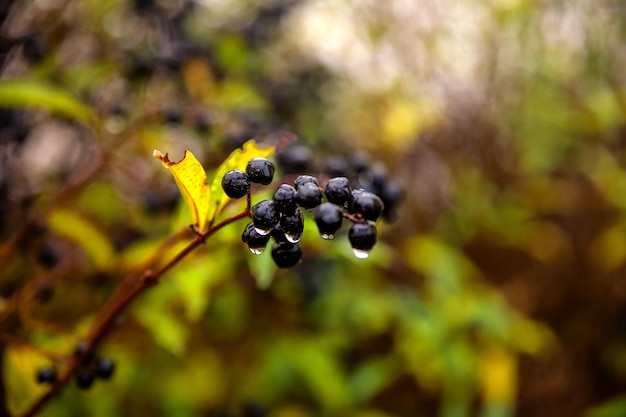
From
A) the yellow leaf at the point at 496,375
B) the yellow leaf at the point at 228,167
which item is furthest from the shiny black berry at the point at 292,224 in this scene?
the yellow leaf at the point at 496,375

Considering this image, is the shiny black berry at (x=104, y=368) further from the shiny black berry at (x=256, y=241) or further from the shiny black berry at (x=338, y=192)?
the shiny black berry at (x=338, y=192)

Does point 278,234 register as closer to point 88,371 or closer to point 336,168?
point 336,168

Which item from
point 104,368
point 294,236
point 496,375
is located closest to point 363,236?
point 294,236

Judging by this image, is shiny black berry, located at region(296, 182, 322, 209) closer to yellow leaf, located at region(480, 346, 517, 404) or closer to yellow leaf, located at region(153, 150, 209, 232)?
yellow leaf, located at region(153, 150, 209, 232)

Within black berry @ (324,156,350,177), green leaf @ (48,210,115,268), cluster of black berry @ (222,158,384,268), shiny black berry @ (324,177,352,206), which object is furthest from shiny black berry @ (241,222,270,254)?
green leaf @ (48,210,115,268)

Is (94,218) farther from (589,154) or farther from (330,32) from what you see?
(589,154)

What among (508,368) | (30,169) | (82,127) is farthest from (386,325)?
(30,169)
